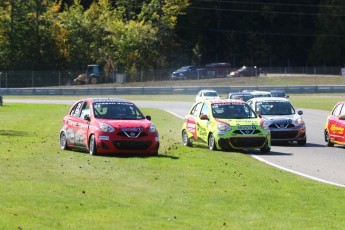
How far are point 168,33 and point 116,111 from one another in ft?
285

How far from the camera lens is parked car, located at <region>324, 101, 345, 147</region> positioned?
27.7 metres

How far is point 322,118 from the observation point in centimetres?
4641

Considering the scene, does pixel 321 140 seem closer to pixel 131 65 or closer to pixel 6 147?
pixel 6 147

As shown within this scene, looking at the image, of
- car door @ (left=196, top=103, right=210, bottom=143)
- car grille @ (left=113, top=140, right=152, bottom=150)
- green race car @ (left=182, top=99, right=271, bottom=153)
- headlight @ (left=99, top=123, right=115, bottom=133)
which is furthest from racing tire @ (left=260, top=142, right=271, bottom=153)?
headlight @ (left=99, top=123, right=115, bottom=133)

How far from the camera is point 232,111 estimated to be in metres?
27.4

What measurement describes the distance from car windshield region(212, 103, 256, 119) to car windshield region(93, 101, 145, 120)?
279cm

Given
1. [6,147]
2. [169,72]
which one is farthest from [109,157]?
[169,72]

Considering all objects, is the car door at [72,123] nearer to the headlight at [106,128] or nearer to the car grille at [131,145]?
the headlight at [106,128]

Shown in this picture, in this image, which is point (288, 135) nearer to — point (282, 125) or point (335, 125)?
point (282, 125)

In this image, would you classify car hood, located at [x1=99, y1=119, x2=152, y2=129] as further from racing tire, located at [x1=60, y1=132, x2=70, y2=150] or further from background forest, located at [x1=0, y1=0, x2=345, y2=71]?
background forest, located at [x1=0, y1=0, x2=345, y2=71]

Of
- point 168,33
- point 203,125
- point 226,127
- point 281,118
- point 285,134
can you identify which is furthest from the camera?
point 168,33

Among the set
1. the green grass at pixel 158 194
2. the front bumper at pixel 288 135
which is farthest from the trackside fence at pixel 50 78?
the green grass at pixel 158 194

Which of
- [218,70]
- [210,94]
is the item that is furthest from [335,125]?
[218,70]

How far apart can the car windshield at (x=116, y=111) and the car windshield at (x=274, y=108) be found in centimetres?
663
